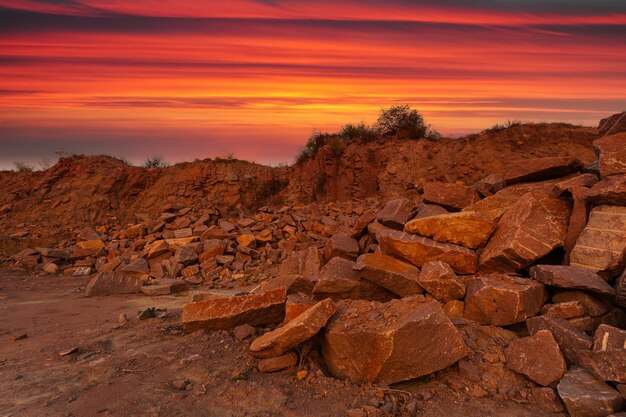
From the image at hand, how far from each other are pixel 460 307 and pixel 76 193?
55.2 feet

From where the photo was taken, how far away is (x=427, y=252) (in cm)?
678

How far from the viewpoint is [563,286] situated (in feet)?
18.6

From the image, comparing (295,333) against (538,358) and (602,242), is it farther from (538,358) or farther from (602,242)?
(602,242)

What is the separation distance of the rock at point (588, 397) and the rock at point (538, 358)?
6.4 inches

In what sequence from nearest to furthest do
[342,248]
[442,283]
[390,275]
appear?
1. [442,283]
2. [390,275]
3. [342,248]

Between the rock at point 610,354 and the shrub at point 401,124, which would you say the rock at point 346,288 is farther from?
the shrub at point 401,124

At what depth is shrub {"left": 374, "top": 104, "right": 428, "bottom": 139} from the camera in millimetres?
17156

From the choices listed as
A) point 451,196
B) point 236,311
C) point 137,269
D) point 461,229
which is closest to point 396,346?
point 236,311

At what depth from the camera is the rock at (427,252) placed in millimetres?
6680

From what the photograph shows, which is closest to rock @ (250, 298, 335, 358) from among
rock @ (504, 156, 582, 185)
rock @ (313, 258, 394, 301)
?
rock @ (313, 258, 394, 301)

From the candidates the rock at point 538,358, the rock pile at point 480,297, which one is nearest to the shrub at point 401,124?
the rock pile at point 480,297

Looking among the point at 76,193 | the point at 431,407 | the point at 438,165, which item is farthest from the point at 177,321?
the point at 76,193

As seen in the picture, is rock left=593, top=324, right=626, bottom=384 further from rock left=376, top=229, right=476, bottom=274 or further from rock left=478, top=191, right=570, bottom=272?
rock left=376, top=229, right=476, bottom=274

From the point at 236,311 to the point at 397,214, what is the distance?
146 inches
